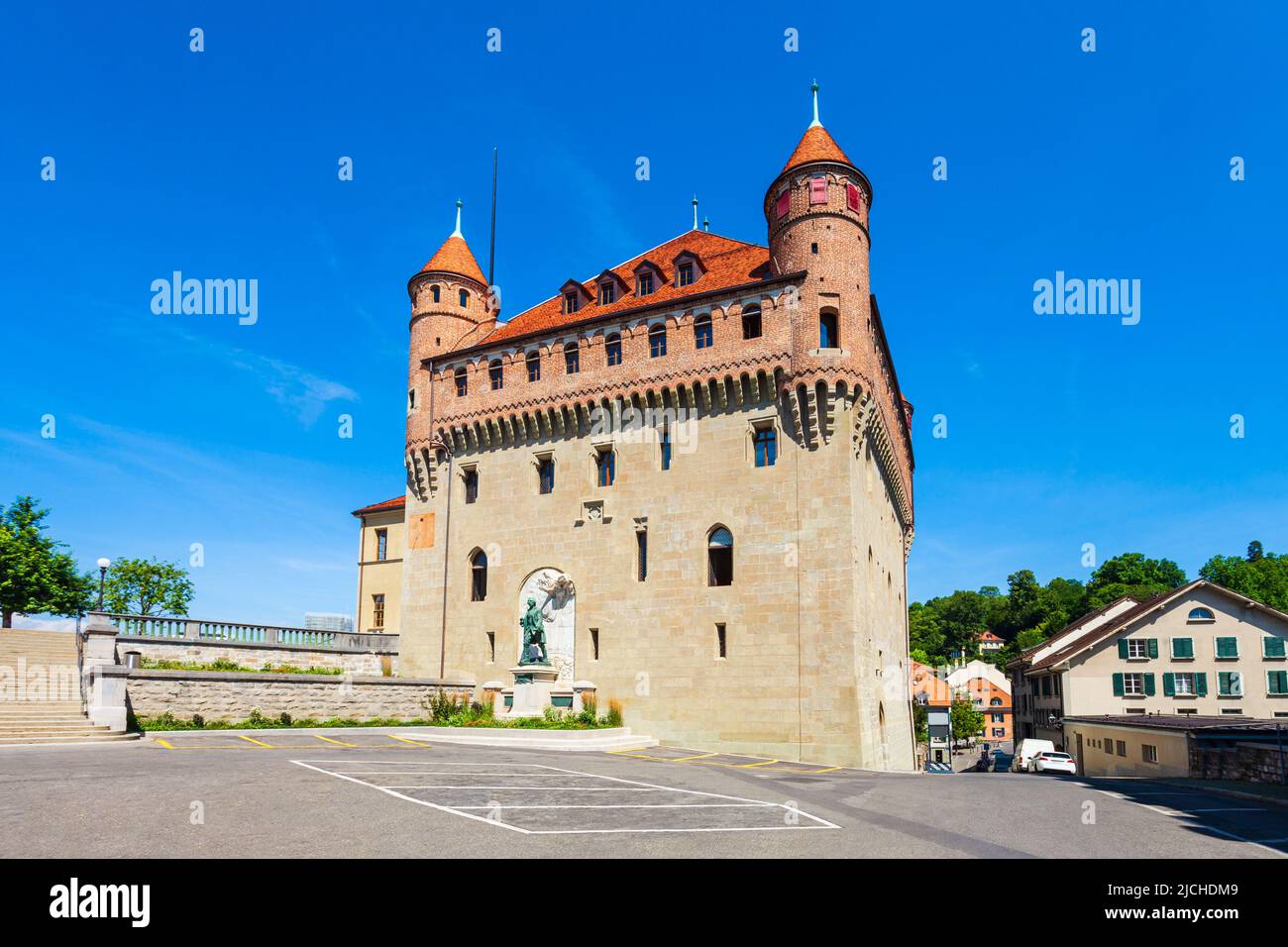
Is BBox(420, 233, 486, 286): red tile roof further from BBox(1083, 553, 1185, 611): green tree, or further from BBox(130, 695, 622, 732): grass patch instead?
BBox(1083, 553, 1185, 611): green tree

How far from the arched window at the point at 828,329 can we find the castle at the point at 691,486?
3.5 inches

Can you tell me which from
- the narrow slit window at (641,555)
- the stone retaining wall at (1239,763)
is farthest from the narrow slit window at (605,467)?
the stone retaining wall at (1239,763)

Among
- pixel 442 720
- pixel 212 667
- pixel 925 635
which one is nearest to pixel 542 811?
pixel 442 720

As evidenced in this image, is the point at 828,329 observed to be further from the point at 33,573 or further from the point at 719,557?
the point at 33,573

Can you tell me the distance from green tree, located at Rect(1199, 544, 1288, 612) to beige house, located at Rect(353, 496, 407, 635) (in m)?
92.1

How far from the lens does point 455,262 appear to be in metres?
46.2

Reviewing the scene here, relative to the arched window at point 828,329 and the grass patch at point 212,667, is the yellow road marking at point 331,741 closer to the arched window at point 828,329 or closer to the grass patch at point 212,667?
the grass patch at point 212,667

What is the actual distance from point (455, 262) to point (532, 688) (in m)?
22.9

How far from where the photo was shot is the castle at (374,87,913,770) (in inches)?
1314

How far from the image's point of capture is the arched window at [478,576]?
136ft

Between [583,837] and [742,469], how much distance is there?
2445 centimetres

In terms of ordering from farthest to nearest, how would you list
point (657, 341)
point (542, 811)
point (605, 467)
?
point (605, 467), point (657, 341), point (542, 811)

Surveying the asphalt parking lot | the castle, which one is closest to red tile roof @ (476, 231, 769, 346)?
the castle
